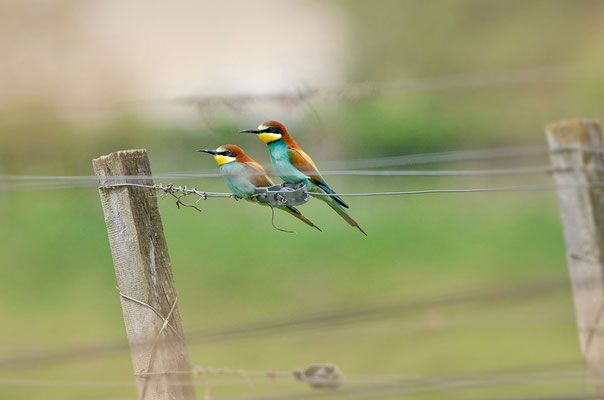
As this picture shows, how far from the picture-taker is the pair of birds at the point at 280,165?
253 cm

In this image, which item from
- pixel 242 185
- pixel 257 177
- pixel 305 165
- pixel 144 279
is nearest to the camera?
pixel 144 279

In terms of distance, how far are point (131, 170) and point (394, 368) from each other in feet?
13.1

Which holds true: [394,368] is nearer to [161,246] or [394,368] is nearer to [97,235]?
[97,235]

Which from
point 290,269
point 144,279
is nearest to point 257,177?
point 144,279

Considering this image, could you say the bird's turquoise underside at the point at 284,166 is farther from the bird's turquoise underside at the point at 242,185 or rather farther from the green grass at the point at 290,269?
the green grass at the point at 290,269

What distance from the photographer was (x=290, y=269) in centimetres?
720

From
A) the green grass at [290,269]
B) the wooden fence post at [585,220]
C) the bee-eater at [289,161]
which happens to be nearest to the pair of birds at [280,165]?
the bee-eater at [289,161]

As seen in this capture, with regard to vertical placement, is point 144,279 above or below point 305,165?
below

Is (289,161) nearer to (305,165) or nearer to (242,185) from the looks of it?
(305,165)

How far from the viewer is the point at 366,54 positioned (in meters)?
10.2

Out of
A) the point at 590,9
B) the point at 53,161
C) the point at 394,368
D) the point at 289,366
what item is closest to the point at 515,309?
the point at 394,368

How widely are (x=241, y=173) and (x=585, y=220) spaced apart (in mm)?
1210

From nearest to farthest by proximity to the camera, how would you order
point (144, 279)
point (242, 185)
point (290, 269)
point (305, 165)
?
1. point (144, 279)
2. point (242, 185)
3. point (305, 165)
4. point (290, 269)

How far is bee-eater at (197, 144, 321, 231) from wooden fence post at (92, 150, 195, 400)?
18.2 inches
